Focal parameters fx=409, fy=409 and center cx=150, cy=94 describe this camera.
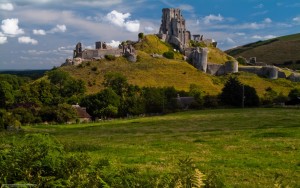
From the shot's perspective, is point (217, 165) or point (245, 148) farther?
point (245, 148)

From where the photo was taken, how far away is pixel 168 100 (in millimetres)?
89000

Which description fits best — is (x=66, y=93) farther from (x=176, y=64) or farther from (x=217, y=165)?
(x=217, y=165)

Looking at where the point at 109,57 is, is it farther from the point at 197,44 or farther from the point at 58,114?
the point at 58,114

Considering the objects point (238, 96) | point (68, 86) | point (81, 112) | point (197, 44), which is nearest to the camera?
point (81, 112)

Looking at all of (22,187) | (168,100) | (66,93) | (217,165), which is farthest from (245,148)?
(66,93)

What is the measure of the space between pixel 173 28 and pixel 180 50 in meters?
11.8

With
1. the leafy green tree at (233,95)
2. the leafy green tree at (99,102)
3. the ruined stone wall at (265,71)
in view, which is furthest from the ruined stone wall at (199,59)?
the leafy green tree at (99,102)

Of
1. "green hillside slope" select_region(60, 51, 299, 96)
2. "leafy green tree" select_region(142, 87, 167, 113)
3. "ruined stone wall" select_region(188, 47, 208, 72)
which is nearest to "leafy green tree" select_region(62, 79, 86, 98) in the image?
"green hillside slope" select_region(60, 51, 299, 96)

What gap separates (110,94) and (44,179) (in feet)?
250

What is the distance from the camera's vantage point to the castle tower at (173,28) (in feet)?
563

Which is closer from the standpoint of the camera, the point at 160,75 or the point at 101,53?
the point at 160,75

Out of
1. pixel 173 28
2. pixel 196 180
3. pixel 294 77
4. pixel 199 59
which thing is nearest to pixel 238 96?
pixel 199 59

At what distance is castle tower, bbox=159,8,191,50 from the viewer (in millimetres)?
171750

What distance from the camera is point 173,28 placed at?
17312cm
